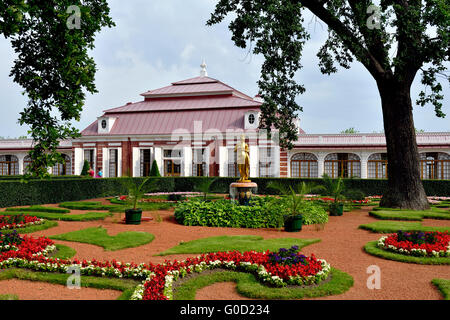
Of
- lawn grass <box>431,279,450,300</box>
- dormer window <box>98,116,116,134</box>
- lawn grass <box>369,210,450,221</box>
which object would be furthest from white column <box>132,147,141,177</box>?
lawn grass <box>431,279,450,300</box>

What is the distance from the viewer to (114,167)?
33.2 metres

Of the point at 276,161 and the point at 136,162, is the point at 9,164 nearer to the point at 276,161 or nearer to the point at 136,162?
the point at 136,162

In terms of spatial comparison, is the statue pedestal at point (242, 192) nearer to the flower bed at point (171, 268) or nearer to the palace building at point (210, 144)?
the flower bed at point (171, 268)

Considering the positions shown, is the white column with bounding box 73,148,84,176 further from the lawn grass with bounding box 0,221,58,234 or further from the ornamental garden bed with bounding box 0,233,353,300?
the ornamental garden bed with bounding box 0,233,353,300

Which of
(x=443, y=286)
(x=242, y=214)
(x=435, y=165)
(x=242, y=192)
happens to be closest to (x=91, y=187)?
(x=242, y=192)

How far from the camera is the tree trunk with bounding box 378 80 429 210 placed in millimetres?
15242

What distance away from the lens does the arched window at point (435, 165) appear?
28.6 m

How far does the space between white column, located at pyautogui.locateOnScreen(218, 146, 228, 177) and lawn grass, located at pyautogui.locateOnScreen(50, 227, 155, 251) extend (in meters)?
19.7

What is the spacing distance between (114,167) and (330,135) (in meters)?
19.1

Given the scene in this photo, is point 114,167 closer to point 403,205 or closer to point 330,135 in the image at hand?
point 330,135

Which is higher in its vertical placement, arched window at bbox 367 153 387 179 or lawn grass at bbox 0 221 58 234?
arched window at bbox 367 153 387 179

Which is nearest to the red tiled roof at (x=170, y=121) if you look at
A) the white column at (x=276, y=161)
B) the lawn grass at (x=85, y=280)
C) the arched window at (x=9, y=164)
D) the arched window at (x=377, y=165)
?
the white column at (x=276, y=161)

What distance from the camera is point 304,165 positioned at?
31.0 metres

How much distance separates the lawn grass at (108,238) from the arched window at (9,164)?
3332 centimetres
